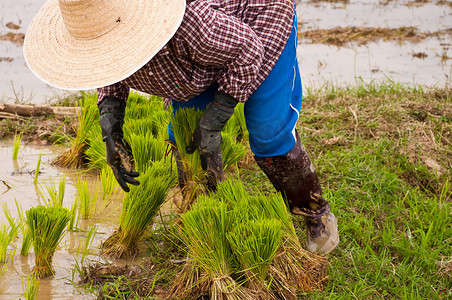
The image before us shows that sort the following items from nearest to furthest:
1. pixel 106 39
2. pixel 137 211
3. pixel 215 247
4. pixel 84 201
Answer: pixel 106 39 → pixel 215 247 → pixel 137 211 → pixel 84 201

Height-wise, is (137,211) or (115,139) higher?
(115,139)

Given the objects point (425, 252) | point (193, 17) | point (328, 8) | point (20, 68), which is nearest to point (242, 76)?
point (193, 17)

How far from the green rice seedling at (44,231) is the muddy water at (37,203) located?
0.07 m

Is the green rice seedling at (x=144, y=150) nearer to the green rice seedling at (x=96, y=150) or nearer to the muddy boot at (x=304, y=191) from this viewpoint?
the green rice seedling at (x=96, y=150)

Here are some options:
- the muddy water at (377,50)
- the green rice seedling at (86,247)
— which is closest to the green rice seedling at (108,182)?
the green rice seedling at (86,247)

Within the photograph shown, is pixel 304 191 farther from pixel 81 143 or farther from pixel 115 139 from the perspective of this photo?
pixel 81 143

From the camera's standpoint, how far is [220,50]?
2.13 meters

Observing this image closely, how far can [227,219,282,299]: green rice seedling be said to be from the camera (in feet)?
6.96

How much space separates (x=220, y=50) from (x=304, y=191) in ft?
2.86

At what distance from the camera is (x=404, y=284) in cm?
239

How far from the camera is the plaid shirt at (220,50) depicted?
2105 millimetres

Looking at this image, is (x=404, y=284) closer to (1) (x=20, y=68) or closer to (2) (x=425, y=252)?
(2) (x=425, y=252)

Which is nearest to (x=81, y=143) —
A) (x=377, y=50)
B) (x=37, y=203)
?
(x=37, y=203)

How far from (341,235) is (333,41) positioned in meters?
5.08
